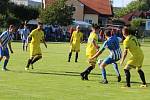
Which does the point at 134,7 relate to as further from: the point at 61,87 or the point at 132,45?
the point at 61,87

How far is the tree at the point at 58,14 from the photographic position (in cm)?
7294

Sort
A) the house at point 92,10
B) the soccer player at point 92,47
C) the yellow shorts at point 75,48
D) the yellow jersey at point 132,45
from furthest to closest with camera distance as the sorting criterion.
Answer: the house at point 92,10 → the yellow shorts at point 75,48 → the soccer player at point 92,47 → the yellow jersey at point 132,45

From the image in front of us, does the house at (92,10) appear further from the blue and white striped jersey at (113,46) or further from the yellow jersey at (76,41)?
the blue and white striped jersey at (113,46)

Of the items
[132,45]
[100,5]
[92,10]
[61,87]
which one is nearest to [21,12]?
[92,10]

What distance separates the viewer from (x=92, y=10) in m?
99.7

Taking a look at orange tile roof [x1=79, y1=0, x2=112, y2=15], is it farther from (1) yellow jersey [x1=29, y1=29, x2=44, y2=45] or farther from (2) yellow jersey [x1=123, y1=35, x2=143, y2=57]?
(2) yellow jersey [x1=123, y1=35, x2=143, y2=57]

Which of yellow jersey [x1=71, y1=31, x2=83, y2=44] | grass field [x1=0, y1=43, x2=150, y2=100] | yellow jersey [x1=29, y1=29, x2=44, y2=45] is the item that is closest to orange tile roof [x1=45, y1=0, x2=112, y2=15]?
yellow jersey [x1=71, y1=31, x2=83, y2=44]

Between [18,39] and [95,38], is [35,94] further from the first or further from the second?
[18,39]

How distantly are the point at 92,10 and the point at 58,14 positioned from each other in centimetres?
2720

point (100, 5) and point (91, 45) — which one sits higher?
point (91, 45)

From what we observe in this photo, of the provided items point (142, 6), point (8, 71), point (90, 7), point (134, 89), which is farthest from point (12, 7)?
point (142, 6)

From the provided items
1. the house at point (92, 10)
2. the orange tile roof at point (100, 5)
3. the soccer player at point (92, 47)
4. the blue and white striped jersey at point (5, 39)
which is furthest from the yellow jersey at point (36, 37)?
the orange tile roof at point (100, 5)

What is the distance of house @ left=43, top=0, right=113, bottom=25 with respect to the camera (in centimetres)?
9718

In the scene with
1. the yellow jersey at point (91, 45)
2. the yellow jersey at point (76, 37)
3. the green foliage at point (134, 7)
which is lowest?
the green foliage at point (134, 7)
